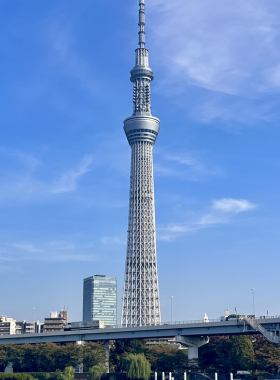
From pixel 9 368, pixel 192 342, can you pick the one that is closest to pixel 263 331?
pixel 192 342

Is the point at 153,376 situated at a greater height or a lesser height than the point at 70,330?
lesser

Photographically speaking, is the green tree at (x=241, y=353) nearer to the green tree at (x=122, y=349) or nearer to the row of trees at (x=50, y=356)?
the green tree at (x=122, y=349)

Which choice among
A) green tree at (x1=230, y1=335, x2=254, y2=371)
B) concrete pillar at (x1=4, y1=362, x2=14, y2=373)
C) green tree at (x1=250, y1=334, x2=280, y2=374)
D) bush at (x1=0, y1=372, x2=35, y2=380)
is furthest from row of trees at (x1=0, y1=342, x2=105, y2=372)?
green tree at (x1=250, y1=334, x2=280, y2=374)

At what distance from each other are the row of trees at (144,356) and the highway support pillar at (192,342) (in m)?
1.76

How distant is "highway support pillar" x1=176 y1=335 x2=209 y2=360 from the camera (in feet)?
415

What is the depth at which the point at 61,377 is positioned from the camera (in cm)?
12362

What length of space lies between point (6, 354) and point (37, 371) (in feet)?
36.4

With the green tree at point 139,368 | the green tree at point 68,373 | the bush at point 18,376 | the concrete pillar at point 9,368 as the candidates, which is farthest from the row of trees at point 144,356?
the bush at point 18,376

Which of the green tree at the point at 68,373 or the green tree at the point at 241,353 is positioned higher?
the green tree at the point at 241,353

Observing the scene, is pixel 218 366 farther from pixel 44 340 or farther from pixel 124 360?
pixel 44 340

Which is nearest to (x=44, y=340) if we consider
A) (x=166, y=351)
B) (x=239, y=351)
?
(x=166, y=351)

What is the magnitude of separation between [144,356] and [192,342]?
11.9 meters

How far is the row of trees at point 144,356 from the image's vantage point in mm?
115438

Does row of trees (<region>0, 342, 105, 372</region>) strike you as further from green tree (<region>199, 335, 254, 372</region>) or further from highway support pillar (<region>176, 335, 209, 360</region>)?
green tree (<region>199, 335, 254, 372</region>)
